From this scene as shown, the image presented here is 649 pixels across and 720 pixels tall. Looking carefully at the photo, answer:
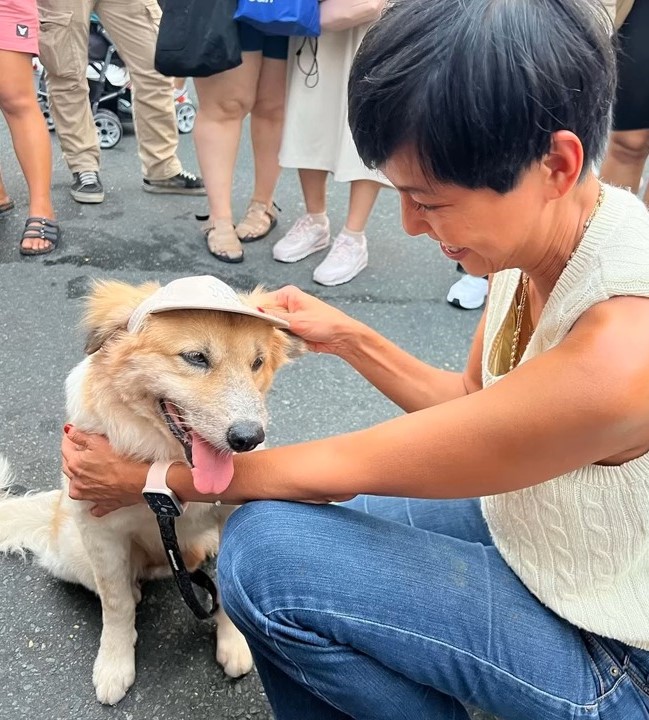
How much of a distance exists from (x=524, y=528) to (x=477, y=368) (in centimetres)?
54

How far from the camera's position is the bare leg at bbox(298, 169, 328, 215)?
400 centimetres

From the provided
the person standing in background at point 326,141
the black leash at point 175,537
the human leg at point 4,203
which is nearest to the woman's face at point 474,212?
the black leash at point 175,537

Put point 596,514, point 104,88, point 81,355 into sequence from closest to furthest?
point 596,514 → point 81,355 → point 104,88

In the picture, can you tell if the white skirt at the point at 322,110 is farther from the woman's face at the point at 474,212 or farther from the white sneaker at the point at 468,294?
the woman's face at the point at 474,212

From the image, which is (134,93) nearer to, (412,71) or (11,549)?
(11,549)

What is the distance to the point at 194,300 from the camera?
58.9 inches

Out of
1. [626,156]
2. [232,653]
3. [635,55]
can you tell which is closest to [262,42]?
[635,55]

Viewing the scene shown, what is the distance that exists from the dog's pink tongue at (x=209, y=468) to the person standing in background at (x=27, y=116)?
277cm

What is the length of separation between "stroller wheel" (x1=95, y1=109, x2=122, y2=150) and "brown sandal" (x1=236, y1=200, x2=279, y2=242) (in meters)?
2.00

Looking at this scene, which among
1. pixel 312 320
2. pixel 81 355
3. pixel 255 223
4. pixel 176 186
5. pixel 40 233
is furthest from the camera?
pixel 176 186

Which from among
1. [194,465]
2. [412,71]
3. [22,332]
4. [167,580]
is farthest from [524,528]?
[22,332]

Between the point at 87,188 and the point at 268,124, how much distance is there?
4.52 ft

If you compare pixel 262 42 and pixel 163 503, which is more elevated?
pixel 262 42

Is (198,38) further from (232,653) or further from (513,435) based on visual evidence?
(513,435)
